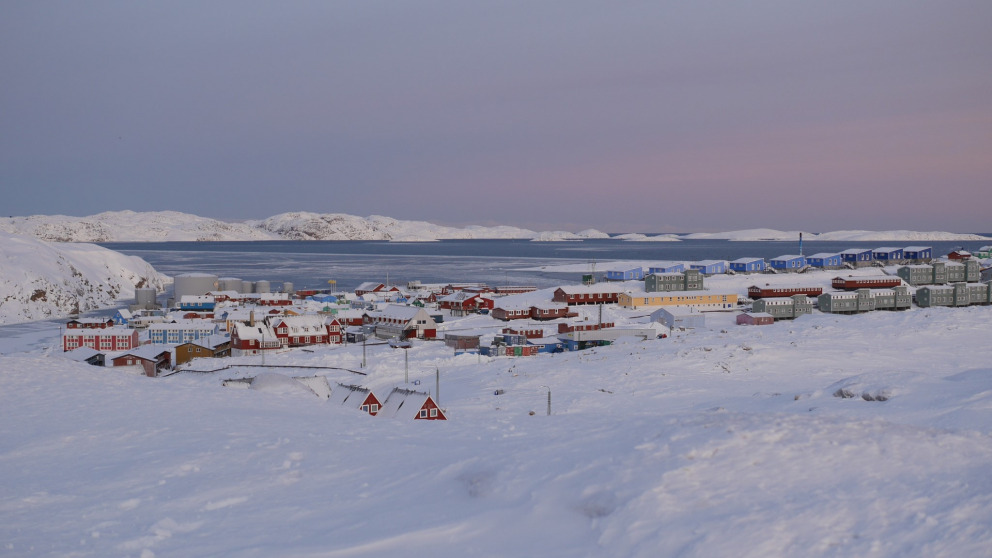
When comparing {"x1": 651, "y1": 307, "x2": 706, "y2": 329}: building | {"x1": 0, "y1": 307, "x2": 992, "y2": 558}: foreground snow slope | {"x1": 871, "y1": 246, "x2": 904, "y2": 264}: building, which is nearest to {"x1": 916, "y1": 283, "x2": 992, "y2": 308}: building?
{"x1": 651, "y1": 307, "x2": 706, "y2": 329}: building

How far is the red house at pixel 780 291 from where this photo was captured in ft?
177

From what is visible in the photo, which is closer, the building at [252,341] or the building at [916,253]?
the building at [252,341]

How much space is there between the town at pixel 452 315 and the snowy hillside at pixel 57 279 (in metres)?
6.03

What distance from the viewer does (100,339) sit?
35.6m

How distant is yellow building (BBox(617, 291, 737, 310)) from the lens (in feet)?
165

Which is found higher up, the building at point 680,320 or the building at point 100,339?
the building at point 680,320

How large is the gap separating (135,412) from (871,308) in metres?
45.4

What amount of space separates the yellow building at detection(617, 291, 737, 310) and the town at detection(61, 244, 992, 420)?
0.09m

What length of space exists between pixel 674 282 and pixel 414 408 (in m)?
46.8

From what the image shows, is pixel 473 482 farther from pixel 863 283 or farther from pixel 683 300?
pixel 863 283

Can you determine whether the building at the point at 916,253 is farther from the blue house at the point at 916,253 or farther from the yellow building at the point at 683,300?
the yellow building at the point at 683,300

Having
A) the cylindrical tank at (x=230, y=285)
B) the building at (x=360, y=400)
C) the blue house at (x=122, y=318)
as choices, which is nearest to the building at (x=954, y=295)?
the building at (x=360, y=400)

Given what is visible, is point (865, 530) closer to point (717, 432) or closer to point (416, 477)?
point (717, 432)

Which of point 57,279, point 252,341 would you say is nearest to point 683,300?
point 252,341
